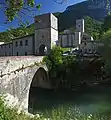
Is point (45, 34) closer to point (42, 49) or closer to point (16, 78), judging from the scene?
Result: point (42, 49)

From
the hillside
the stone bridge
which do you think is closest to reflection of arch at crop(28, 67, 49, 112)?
the stone bridge

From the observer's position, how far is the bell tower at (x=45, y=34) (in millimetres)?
31620

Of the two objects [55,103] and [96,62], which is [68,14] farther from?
[55,103]

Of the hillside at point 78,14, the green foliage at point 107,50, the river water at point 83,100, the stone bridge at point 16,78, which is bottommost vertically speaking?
the river water at point 83,100

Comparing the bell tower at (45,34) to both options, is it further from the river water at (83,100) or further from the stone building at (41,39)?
the river water at (83,100)

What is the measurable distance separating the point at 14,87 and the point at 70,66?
14443mm

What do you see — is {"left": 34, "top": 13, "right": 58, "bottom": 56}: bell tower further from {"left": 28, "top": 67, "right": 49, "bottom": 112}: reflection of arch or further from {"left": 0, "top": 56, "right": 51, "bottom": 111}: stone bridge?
{"left": 0, "top": 56, "right": 51, "bottom": 111}: stone bridge

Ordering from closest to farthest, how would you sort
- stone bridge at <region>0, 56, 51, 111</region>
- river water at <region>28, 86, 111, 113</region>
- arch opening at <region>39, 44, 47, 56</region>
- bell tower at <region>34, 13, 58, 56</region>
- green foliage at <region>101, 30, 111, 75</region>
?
stone bridge at <region>0, 56, 51, 111</region> < river water at <region>28, 86, 111, 113</region> < green foliage at <region>101, 30, 111, 75</region> < bell tower at <region>34, 13, 58, 56</region> < arch opening at <region>39, 44, 47, 56</region>

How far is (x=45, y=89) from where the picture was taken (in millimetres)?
27875

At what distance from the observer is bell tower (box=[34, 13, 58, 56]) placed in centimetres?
3162

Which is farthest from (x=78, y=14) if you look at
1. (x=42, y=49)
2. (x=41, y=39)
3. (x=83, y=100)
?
(x=83, y=100)

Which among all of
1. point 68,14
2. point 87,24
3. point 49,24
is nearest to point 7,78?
point 49,24

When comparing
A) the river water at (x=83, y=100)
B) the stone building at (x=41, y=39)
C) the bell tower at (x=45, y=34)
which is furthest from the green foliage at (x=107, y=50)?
the bell tower at (x=45, y=34)

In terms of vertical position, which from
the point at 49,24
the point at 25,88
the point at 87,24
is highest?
the point at 87,24
